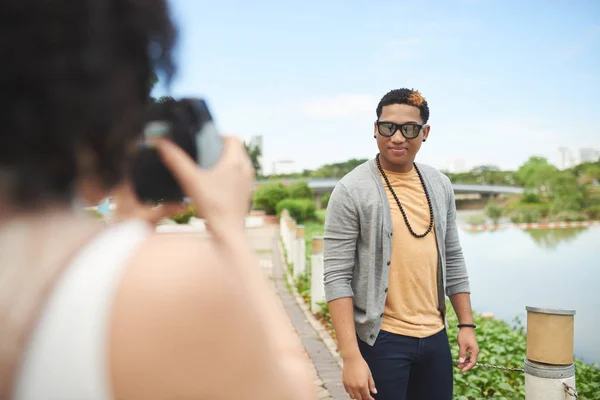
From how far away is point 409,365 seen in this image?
2.44 m

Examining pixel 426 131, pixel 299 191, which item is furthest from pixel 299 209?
pixel 426 131

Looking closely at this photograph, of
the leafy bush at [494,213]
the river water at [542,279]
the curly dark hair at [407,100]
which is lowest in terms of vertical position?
the river water at [542,279]

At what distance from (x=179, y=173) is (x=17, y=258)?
24 cm

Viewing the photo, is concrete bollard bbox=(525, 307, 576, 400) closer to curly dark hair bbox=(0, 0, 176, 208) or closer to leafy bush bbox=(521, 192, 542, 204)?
curly dark hair bbox=(0, 0, 176, 208)

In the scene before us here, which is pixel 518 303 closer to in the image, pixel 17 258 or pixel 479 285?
pixel 479 285

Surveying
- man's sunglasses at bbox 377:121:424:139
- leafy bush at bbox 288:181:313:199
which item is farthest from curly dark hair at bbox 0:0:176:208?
leafy bush at bbox 288:181:313:199

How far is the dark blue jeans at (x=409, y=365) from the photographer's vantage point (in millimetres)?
2404

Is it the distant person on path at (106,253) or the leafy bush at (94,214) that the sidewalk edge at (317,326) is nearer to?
the leafy bush at (94,214)

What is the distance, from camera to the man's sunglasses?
263cm

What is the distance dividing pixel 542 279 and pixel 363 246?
916 centimetres

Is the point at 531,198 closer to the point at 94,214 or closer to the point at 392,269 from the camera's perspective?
the point at 392,269

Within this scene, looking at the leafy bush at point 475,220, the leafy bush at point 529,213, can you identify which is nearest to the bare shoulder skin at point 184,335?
the leafy bush at point 475,220

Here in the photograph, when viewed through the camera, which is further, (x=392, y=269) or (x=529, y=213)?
(x=529, y=213)

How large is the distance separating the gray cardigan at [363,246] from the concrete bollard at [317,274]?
4.38 meters
